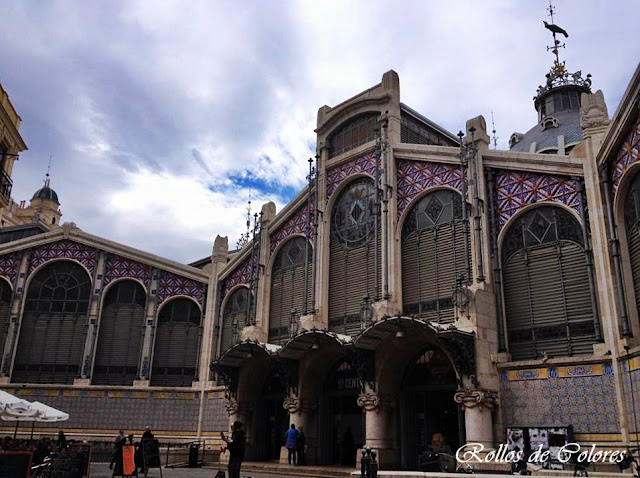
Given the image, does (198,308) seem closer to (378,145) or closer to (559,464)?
(378,145)

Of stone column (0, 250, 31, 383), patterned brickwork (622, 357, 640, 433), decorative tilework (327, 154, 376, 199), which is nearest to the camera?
patterned brickwork (622, 357, 640, 433)

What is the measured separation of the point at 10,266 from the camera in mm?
32656

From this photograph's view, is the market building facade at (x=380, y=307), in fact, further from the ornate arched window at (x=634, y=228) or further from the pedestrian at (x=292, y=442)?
the pedestrian at (x=292, y=442)

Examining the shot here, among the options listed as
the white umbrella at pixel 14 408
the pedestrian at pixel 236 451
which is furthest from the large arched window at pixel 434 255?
the white umbrella at pixel 14 408

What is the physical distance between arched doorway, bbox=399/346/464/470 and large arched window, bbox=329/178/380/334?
9.87ft

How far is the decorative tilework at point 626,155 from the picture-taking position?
54.4 feet

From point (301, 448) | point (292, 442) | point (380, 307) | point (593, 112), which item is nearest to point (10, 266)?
point (292, 442)

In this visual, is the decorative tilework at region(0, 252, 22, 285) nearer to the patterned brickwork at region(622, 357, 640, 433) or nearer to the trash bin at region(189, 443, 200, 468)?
the trash bin at region(189, 443, 200, 468)

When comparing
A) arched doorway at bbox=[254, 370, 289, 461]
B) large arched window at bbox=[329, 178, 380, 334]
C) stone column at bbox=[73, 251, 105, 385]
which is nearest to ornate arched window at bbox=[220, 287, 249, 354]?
arched doorway at bbox=[254, 370, 289, 461]

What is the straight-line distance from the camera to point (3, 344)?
31.3 metres

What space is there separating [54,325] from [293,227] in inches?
547

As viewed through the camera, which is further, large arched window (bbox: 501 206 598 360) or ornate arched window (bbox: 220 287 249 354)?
ornate arched window (bbox: 220 287 249 354)

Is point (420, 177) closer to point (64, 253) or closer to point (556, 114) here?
point (64, 253)

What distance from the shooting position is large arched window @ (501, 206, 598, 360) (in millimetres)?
18688
